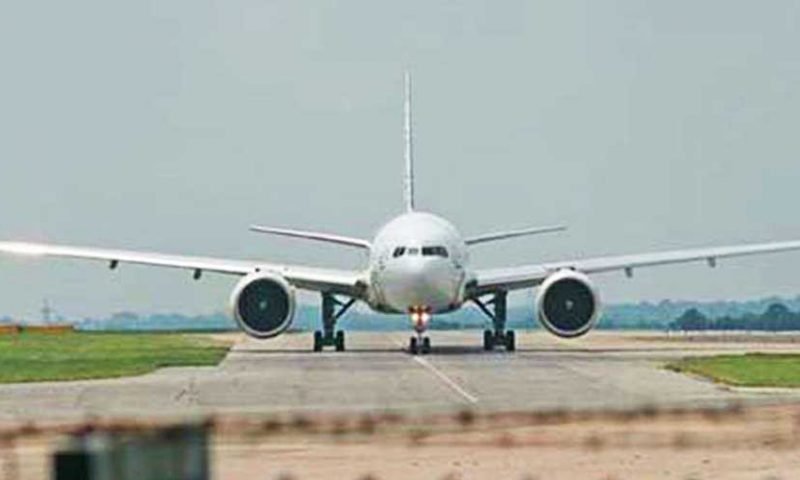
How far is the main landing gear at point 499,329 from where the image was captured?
213ft

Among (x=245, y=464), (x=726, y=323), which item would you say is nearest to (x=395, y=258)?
(x=245, y=464)

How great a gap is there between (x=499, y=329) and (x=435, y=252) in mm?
8820

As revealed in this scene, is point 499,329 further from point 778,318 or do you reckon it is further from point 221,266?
point 778,318

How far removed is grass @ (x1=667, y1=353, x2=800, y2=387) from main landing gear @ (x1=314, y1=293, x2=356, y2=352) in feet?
50.4

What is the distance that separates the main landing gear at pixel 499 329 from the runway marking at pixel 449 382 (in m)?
11.0

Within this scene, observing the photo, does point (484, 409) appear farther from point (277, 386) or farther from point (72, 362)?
point (72, 362)

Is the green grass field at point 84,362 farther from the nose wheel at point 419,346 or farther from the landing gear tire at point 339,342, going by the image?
the nose wheel at point 419,346

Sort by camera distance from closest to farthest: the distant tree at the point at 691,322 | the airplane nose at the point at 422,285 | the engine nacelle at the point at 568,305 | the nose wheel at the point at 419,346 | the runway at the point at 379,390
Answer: the runway at the point at 379,390 → the airplane nose at the point at 422,285 → the engine nacelle at the point at 568,305 → the nose wheel at the point at 419,346 → the distant tree at the point at 691,322

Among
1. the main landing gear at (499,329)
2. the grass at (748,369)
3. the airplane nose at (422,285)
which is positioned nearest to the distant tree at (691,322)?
the main landing gear at (499,329)

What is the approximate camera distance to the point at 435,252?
5781 cm

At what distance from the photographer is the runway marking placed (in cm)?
3362

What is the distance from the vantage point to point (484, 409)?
98.3ft

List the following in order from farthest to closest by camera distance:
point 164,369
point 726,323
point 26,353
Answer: point 726,323, point 26,353, point 164,369

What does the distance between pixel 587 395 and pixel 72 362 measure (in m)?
23.5
